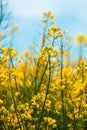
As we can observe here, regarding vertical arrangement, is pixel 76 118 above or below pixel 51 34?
below

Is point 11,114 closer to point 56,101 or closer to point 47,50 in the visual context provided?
point 47,50

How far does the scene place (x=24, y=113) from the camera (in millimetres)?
5746

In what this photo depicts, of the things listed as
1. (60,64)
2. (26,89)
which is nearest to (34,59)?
(26,89)

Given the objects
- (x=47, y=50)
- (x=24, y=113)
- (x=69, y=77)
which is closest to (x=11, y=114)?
(x=24, y=113)

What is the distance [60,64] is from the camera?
5781mm

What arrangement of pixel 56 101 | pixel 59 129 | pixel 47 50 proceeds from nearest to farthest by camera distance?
1. pixel 47 50
2. pixel 59 129
3. pixel 56 101

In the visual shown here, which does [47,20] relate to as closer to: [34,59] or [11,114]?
[34,59]

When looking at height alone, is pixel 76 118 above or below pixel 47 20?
below

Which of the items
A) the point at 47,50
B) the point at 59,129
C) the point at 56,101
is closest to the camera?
the point at 47,50

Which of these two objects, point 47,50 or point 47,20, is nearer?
point 47,50

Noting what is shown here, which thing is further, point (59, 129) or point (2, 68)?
point (59, 129)

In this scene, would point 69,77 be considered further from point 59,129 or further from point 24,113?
point 24,113

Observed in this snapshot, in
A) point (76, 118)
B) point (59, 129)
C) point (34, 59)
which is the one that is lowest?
point (59, 129)

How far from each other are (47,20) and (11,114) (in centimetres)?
185
